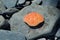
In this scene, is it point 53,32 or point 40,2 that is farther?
point 40,2

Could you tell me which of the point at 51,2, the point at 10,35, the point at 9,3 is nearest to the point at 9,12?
the point at 9,3

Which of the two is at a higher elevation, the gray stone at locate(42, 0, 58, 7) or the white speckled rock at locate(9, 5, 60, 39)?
the gray stone at locate(42, 0, 58, 7)

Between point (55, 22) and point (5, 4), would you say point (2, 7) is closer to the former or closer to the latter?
point (5, 4)

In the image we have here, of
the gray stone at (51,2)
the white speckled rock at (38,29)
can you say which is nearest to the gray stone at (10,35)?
the white speckled rock at (38,29)

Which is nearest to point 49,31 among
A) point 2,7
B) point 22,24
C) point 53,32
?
point 53,32

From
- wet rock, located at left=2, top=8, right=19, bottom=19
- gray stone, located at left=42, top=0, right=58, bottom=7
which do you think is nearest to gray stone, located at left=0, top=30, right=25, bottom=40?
wet rock, located at left=2, top=8, right=19, bottom=19

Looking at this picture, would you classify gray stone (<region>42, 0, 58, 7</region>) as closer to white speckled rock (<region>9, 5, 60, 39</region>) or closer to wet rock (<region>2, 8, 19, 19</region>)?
white speckled rock (<region>9, 5, 60, 39</region>)
